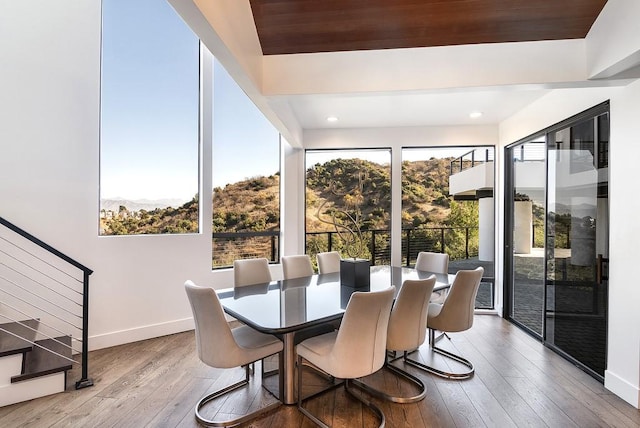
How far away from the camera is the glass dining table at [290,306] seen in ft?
6.75

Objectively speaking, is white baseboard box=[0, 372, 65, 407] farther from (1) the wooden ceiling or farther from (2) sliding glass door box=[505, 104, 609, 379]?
(2) sliding glass door box=[505, 104, 609, 379]

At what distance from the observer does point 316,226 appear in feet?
17.5

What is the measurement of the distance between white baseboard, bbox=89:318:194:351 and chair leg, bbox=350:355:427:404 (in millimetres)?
2352

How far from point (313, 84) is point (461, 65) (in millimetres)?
1241

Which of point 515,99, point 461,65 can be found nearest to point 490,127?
point 515,99

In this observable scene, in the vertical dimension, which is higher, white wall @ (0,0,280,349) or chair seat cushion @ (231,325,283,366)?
white wall @ (0,0,280,349)

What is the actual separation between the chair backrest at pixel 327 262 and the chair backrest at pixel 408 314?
5.52ft

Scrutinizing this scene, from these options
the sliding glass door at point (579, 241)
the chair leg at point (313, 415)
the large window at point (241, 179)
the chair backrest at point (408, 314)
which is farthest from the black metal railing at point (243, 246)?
the sliding glass door at point (579, 241)

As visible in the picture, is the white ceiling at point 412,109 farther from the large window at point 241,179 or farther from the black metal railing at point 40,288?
the black metal railing at point 40,288

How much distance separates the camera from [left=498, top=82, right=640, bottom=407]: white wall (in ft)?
7.89

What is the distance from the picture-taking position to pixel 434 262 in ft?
12.9

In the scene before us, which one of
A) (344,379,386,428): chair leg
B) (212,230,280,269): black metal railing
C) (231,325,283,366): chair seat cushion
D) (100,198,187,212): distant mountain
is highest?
(100,198,187,212): distant mountain

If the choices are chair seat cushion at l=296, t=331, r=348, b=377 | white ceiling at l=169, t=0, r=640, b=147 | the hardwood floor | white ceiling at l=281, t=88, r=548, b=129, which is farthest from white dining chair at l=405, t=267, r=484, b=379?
white ceiling at l=281, t=88, r=548, b=129

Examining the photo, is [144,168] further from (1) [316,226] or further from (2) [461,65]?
(2) [461,65]
